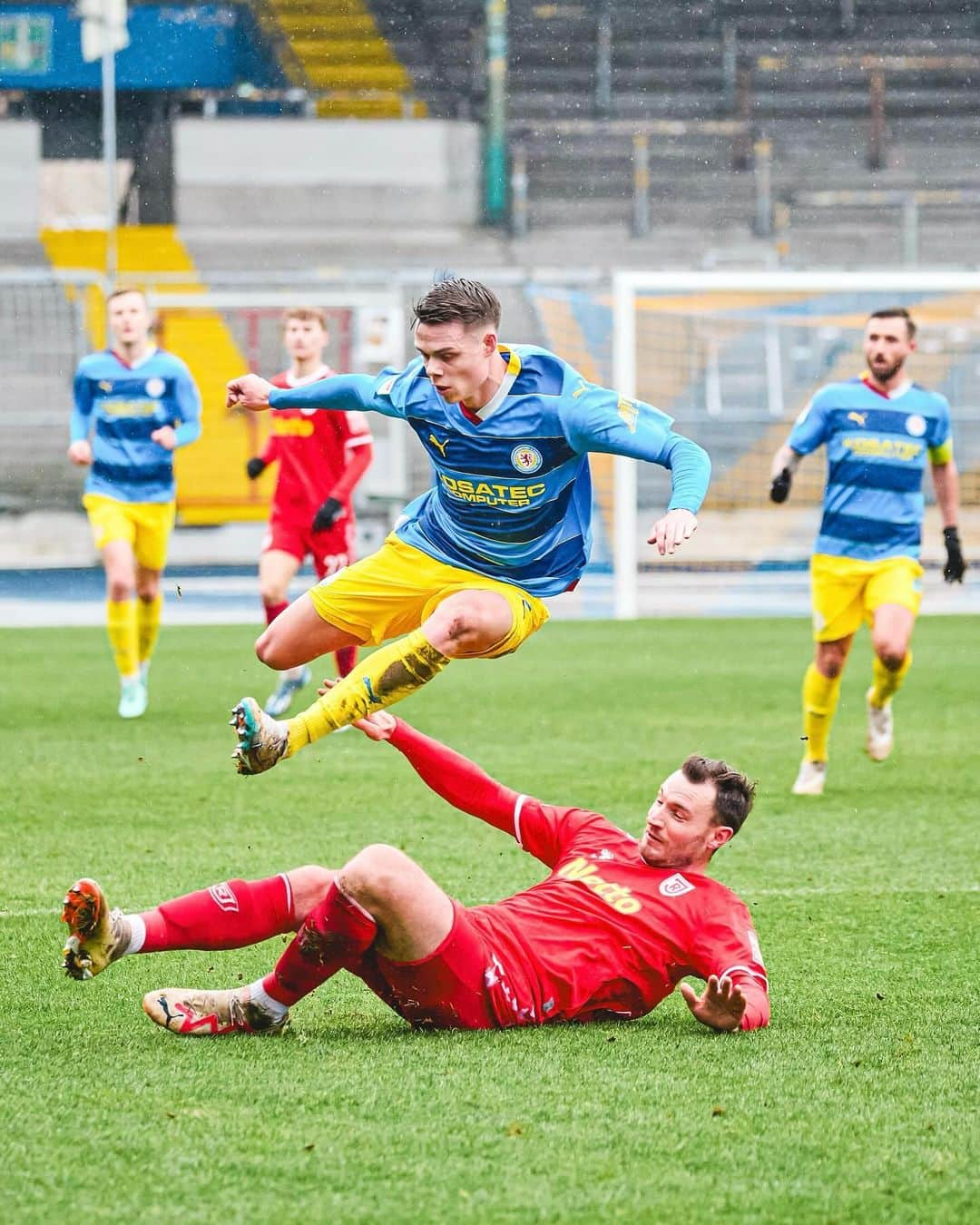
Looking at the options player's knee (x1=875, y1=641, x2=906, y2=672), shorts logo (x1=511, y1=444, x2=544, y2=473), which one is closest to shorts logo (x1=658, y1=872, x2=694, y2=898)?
shorts logo (x1=511, y1=444, x2=544, y2=473)

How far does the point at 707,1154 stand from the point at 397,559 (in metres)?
2.71

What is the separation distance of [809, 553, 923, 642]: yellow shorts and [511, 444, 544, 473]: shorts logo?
3172 mm

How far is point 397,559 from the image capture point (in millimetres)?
5719

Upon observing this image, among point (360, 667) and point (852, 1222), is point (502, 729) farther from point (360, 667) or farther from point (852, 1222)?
point (852, 1222)

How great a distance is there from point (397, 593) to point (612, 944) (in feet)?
5.77

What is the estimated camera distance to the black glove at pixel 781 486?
302 inches

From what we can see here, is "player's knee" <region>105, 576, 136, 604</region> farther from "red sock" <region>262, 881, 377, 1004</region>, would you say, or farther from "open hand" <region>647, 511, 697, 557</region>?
"red sock" <region>262, 881, 377, 1004</region>

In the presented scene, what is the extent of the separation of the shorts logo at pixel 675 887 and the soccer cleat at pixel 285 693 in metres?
5.83

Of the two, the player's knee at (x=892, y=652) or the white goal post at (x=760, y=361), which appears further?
the white goal post at (x=760, y=361)

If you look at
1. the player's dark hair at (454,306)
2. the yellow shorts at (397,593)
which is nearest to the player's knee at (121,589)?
the yellow shorts at (397,593)

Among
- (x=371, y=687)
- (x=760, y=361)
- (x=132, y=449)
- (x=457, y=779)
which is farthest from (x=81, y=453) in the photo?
(x=760, y=361)

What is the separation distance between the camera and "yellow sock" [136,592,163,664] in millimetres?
10680

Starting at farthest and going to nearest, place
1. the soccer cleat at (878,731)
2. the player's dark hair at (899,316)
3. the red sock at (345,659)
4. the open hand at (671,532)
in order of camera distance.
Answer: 1. the red sock at (345,659)
2. the soccer cleat at (878,731)
3. the player's dark hair at (899,316)
4. the open hand at (671,532)

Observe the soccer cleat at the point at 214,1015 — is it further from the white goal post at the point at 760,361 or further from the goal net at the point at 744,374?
the white goal post at the point at 760,361
